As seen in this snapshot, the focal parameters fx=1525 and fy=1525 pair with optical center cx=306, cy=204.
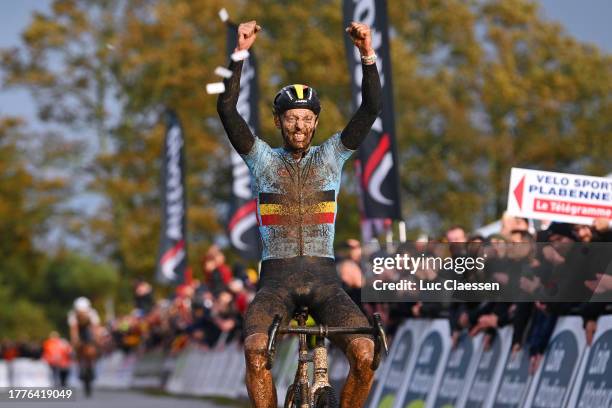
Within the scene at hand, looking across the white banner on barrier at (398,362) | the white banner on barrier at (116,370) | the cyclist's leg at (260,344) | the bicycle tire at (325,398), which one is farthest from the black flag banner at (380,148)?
the white banner on barrier at (116,370)

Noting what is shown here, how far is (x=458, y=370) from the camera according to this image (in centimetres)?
1365

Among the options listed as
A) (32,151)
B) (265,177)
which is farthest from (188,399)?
(32,151)

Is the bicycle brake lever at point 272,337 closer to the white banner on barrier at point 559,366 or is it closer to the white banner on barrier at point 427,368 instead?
the white banner on barrier at point 559,366

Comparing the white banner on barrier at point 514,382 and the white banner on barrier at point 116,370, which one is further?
the white banner on barrier at point 116,370

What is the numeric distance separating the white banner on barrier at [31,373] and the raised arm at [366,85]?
3572 cm

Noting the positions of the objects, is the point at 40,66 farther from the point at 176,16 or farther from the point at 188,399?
the point at 188,399

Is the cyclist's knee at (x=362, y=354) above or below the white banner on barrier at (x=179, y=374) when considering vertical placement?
above

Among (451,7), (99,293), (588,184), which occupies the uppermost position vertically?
(451,7)

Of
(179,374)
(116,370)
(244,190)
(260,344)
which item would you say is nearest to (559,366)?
(260,344)

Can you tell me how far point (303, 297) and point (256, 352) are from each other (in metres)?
0.51

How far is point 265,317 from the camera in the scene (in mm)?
8688

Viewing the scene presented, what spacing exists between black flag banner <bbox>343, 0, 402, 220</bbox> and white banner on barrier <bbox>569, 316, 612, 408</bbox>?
790 centimetres

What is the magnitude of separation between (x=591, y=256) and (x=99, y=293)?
221ft

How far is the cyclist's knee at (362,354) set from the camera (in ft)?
28.2
